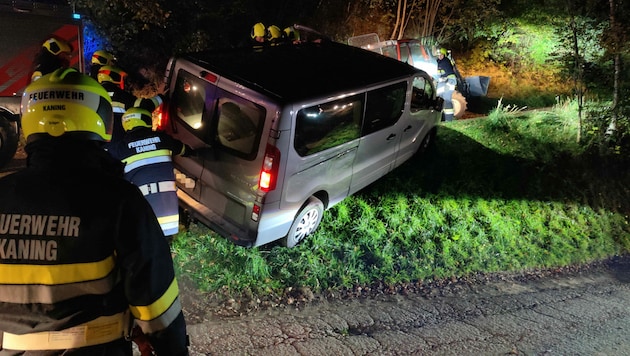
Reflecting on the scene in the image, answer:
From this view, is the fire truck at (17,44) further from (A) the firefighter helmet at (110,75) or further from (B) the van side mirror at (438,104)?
(B) the van side mirror at (438,104)

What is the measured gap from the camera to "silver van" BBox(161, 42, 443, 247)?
4.41m

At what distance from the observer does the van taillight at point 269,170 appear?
4.35 m

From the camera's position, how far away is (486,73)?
14.4 metres

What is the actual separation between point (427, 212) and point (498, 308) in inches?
69.5

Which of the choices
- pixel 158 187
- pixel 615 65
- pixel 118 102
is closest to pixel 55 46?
pixel 118 102

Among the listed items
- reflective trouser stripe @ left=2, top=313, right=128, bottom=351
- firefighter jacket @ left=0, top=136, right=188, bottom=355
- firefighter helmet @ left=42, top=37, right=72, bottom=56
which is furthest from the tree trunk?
reflective trouser stripe @ left=2, top=313, right=128, bottom=351

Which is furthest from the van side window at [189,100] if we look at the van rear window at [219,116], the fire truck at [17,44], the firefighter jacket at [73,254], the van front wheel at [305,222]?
the firefighter jacket at [73,254]

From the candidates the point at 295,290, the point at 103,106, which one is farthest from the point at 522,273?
the point at 103,106

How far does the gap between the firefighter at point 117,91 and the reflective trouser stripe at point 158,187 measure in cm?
70

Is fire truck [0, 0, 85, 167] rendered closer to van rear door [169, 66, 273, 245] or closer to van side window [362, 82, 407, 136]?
van rear door [169, 66, 273, 245]

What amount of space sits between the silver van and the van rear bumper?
1 cm

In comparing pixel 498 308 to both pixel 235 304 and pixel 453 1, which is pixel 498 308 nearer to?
pixel 235 304

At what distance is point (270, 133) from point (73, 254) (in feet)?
9.07

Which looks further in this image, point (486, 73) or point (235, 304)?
point (486, 73)
